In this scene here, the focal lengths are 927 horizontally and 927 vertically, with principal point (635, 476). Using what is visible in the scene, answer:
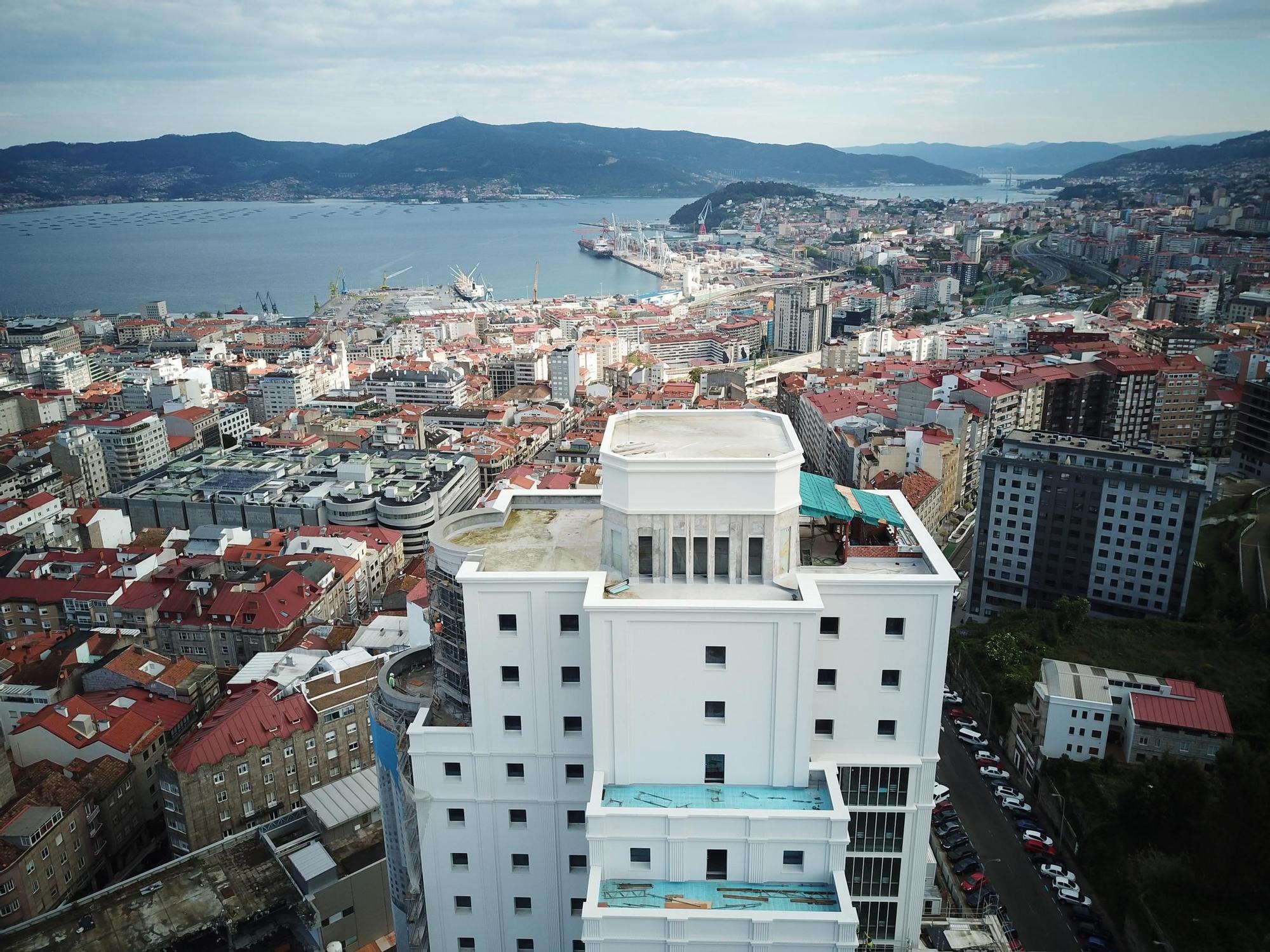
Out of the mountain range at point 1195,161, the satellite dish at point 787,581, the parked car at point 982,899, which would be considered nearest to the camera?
the satellite dish at point 787,581

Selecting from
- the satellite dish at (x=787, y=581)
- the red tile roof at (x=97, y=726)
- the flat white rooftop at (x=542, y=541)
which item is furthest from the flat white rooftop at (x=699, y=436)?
the red tile roof at (x=97, y=726)

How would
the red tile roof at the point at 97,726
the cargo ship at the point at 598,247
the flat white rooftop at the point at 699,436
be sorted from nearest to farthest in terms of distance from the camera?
the flat white rooftop at the point at 699,436 < the red tile roof at the point at 97,726 < the cargo ship at the point at 598,247

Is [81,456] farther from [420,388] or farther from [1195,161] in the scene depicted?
[1195,161]

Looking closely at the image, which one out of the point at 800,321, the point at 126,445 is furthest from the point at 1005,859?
the point at 800,321

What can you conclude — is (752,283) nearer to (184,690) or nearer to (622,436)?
(184,690)

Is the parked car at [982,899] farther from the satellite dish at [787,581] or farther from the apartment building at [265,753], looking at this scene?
the apartment building at [265,753]

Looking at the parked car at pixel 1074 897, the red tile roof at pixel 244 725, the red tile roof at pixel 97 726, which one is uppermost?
the red tile roof at pixel 244 725

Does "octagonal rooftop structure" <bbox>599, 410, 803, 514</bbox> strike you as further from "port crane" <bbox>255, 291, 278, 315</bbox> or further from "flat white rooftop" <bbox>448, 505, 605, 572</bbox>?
"port crane" <bbox>255, 291, 278, 315</bbox>

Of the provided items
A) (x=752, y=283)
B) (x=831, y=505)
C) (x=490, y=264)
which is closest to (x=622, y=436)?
(x=831, y=505)
